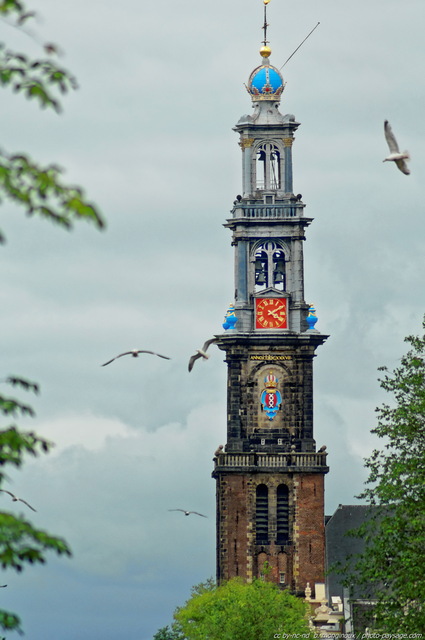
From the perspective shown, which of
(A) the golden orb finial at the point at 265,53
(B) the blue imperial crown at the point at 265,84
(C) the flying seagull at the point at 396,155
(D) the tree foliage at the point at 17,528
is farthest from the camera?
(A) the golden orb finial at the point at 265,53

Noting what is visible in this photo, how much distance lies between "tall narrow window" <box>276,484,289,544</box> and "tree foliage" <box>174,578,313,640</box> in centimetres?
1862

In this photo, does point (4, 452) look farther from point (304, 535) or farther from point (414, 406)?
point (304, 535)

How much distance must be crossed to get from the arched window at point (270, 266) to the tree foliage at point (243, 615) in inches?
1332

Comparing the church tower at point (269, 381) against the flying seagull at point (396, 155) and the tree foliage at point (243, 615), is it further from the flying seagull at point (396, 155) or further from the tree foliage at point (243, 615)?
the flying seagull at point (396, 155)

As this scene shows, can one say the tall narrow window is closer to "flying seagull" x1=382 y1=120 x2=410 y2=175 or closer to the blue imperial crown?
the blue imperial crown

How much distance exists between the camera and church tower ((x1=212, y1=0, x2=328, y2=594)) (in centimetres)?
15838

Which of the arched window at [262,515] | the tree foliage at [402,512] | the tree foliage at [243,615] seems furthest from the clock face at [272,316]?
the tree foliage at [402,512]

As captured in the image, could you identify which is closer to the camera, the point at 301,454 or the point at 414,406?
the point at 414,406

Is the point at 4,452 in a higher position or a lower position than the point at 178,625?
lower

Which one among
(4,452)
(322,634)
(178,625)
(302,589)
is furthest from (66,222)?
(302,589)

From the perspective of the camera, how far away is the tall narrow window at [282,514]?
159000mm

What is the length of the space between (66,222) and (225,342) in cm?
13982

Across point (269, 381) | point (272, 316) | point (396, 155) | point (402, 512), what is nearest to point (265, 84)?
point (272, 316)

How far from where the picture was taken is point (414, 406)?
68.8 m
